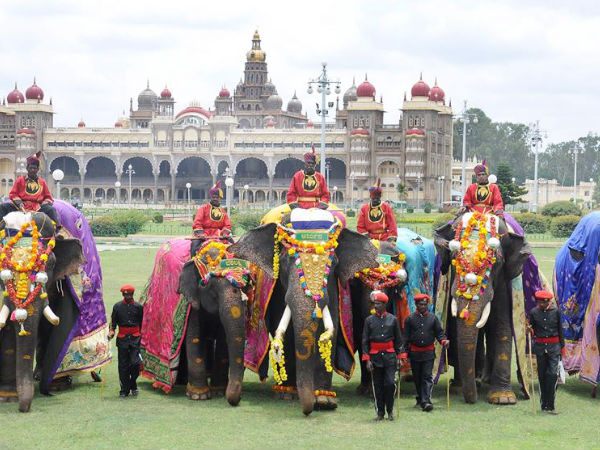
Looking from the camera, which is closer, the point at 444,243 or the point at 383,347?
the point at 383,347

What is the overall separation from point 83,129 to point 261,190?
1854 centimetres

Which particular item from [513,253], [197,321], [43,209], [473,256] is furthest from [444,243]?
[43,209]

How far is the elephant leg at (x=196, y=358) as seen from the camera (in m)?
10.2

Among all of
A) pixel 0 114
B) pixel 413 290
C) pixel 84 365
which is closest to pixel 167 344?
pixel 84 365

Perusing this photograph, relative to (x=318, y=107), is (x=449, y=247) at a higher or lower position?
lower

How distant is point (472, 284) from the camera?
974 centimetres

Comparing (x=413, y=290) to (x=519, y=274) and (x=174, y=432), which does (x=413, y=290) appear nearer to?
(x=519, y=274)

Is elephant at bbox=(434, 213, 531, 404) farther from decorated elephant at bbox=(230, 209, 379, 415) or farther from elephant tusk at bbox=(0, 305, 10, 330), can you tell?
elephant tusk at bbox=(0, 305, 10, 330)

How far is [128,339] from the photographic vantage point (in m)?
10.3

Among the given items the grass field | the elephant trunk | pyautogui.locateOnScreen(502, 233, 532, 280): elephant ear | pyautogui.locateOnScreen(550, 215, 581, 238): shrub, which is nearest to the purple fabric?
the grass field

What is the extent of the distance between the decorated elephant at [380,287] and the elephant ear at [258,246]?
0.97 metres

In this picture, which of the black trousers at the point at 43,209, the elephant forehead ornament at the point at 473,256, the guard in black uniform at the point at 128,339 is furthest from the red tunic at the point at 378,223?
the black trousers at the point at 43,209

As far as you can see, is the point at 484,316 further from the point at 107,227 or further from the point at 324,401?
the point at 107,227

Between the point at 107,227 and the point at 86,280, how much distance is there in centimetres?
3015
